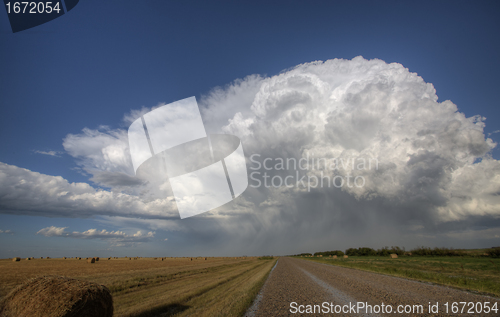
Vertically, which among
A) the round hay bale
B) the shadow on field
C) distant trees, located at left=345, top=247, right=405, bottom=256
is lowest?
distant trees, located at left=345, top=247, right=405, bottom=256

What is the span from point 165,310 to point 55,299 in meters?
4.34

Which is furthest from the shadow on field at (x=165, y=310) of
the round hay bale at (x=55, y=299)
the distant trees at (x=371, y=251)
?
the distant trees at (x=371, y=251)

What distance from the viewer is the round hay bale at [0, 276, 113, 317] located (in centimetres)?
709

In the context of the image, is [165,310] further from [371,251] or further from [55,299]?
[371,251]

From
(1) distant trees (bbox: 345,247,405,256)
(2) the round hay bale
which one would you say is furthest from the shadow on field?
(1) distant trees (bbox: 345,247,405,256)

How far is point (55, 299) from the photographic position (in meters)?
7.17

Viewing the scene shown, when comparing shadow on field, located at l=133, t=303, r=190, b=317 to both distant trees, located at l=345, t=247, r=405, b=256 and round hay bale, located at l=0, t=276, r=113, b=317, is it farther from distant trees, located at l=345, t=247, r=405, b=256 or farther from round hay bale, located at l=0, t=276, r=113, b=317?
distant trees, located at l=345, t=247, r=405, b=256

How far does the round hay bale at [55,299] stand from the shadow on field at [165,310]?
184 cm

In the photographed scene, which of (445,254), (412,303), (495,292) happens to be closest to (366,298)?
(412,303)

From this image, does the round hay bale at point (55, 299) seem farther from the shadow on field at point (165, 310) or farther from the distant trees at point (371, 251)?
the distant trees at point (371, 251)

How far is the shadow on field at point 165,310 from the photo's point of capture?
30.4 ft

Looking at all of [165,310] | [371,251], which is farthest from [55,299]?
[371,251]

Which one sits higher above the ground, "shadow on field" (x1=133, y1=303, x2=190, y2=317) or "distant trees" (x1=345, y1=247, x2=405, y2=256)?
"shadow on field" (x1=133, y1=303, x2=190, y2=317)

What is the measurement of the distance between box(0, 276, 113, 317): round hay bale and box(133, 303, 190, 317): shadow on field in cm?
184
